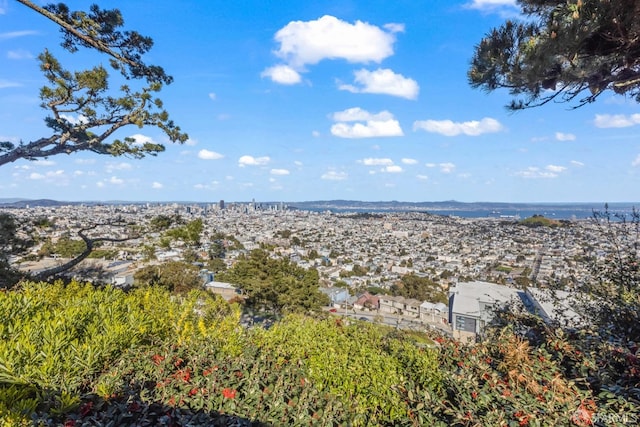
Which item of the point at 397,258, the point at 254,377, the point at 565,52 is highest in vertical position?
the point at 565,52

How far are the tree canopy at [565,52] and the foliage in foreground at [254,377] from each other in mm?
2558

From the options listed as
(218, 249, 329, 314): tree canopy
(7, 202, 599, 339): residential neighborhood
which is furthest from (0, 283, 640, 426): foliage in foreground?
(218, 249, 329, 314): tree canopy

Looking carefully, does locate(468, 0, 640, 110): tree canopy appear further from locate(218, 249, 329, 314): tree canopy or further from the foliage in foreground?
locate(218, 249, 329, 314): tree canopy

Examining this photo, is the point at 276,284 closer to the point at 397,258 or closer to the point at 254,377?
the point at 254,377

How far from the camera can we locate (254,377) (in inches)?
75.0

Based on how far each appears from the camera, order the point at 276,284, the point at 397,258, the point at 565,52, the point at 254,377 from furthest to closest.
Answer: the point at 397,258 → the point at 276,284 → the point at 565,52 → the point at 254,377

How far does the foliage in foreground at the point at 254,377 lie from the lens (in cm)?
153

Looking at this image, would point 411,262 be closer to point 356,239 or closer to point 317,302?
point 356,239

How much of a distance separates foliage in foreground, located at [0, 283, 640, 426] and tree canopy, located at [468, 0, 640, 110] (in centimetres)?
256

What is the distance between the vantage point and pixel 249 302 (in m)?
11.5

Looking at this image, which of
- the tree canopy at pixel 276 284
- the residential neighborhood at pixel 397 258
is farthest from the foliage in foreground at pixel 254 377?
the tree canopy at pixel 276 284

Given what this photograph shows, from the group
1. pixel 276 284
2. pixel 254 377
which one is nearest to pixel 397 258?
pixel 276 284

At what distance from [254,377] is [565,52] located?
3.76 m

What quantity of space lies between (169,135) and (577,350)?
805cm
